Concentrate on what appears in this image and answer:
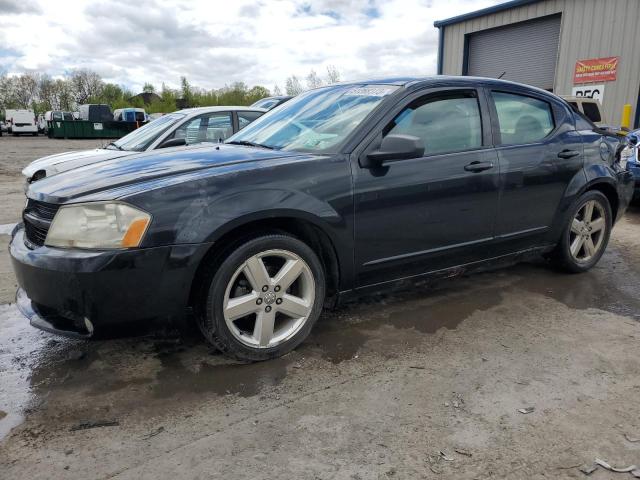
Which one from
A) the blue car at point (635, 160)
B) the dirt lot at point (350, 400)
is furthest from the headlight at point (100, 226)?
the blue car at point (635, 160)

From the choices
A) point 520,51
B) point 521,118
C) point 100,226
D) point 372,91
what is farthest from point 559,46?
point 100,226

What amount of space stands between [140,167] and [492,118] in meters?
2.41

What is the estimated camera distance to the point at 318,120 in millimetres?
3449

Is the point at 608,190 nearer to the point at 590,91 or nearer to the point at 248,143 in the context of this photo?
the point at 248,143

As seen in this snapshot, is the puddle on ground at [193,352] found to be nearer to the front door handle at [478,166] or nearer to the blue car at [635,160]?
the front door handle at [478,166]

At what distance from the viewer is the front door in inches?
122

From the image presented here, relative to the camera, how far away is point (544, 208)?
13.0 feet

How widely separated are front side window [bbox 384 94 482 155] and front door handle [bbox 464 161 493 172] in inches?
A: 5.0

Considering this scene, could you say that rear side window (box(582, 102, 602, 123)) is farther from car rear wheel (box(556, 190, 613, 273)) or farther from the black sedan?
the black sedan

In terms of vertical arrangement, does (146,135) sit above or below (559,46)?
below

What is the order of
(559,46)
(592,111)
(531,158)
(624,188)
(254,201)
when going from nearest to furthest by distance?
(254,201) < (531,158) < (624,188) < (592,111) < (559,46)

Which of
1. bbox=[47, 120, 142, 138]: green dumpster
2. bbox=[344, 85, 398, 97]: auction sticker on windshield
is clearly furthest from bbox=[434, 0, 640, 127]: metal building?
bbox=[47, 120, 142, 138]: green dumpster

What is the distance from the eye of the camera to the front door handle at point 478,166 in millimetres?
3455

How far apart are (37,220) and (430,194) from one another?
2279 mm
